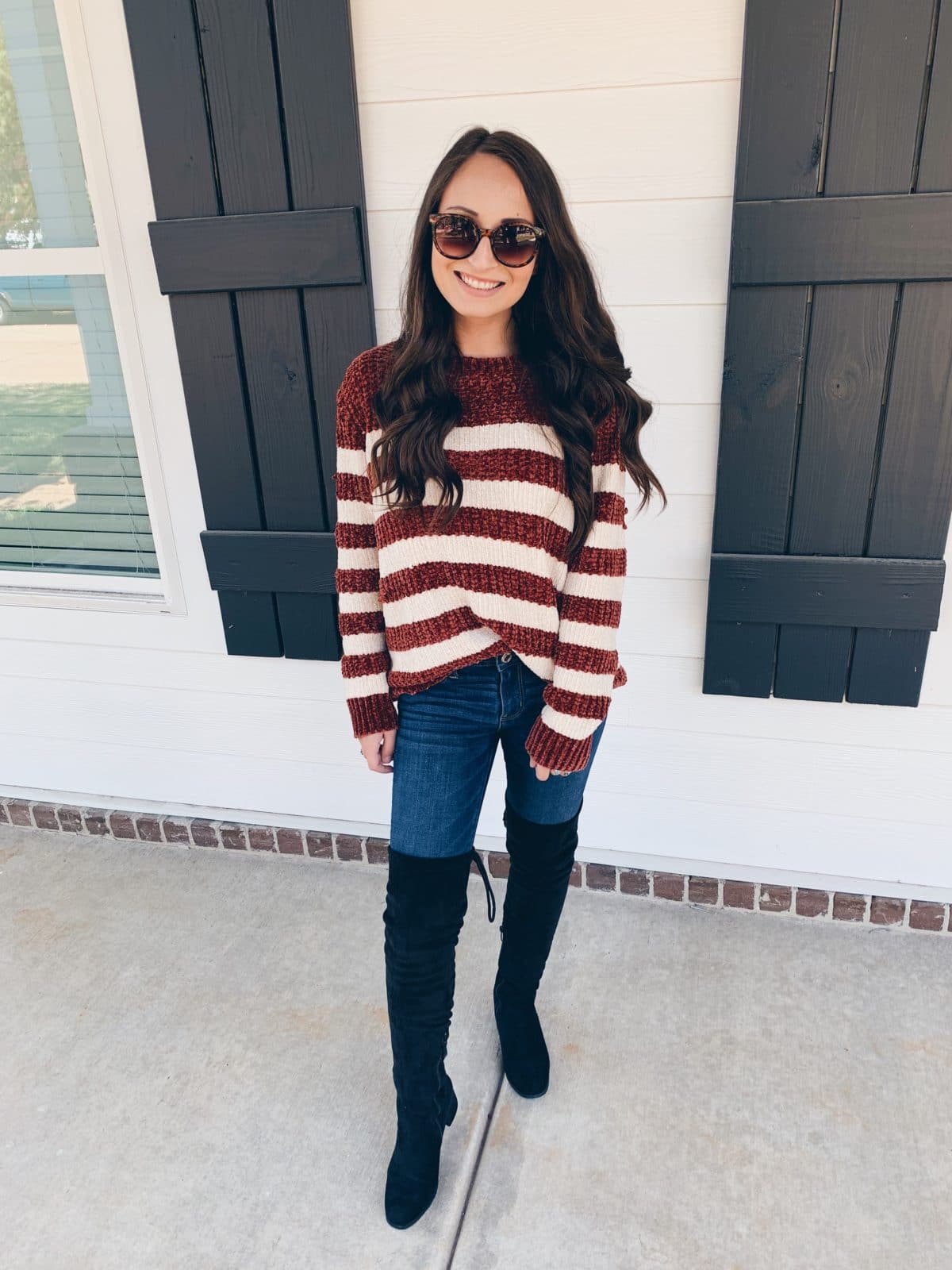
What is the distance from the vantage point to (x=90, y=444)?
7.04 feet

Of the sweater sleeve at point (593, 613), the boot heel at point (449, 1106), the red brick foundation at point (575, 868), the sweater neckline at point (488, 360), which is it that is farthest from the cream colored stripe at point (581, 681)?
the red brick foundation at point (575, 868)

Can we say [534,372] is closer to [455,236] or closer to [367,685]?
[455,236]

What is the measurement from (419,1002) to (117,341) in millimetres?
1529

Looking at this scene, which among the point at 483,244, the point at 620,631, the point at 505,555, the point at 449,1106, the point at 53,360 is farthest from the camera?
the point at 53,360

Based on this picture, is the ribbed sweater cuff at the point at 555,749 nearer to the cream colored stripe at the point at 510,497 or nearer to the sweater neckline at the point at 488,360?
the cream colored stripe at the point at 510,497

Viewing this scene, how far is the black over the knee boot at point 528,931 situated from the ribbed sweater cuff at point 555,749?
0.65 feet

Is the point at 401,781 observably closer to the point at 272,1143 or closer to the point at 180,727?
the point at 272,1143

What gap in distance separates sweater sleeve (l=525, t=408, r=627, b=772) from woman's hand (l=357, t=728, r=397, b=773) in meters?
0.28

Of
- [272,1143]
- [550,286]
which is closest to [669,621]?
[550,286]

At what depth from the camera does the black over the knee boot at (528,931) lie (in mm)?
1526

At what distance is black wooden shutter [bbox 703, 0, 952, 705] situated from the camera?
146 cm

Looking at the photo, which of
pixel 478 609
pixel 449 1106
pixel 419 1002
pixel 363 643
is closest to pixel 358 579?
pixel 363 643

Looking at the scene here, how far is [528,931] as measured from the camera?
5.27 feet

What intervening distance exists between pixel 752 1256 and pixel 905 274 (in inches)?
63.9
